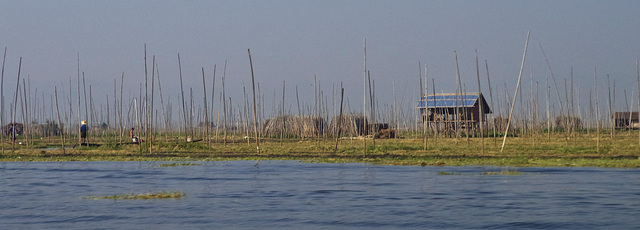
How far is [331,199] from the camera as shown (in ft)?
51.2

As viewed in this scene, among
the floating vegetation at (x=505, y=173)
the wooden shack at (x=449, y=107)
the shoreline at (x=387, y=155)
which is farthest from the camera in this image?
the wooden shack at (x=449, y=107)

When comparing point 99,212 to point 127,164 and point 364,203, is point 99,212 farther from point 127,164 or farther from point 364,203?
point 127,164

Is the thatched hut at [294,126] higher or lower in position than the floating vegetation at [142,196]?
higher

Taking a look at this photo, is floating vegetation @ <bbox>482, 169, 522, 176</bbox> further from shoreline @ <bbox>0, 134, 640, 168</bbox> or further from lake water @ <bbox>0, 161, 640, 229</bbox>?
shoreline @ <bbox>0, 134, 640, 168</bbox>

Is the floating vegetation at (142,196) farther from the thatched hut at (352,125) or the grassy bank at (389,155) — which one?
the thatched hut at (352,125)

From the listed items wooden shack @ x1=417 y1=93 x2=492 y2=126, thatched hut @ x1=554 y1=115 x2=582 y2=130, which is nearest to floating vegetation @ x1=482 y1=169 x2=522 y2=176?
thatched hut @ x1=554 y1=115 x2=582 y2=130

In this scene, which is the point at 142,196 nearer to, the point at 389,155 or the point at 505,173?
the point at 505,173

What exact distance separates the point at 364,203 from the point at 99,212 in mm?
4820

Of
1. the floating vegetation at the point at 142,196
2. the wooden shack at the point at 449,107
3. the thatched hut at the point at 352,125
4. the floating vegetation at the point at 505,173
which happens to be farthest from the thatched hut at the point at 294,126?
the floating vegetation at the point at 142,196

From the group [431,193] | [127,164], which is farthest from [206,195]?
[127,164]

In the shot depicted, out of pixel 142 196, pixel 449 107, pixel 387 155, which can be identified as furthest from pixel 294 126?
pixel 142 196

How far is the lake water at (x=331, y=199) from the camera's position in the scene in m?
12.4

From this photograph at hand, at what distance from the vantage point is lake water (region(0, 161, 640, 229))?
40.5 feet

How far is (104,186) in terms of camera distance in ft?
62.6
